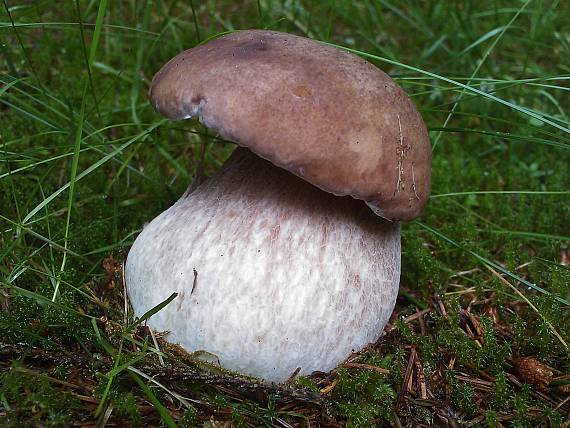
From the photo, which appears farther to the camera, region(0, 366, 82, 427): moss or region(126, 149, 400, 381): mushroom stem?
region(126, 149, 400, 381): mushroom stem

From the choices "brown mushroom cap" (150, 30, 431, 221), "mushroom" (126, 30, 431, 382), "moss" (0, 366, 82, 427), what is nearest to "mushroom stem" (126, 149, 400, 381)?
"mushroom" (126, 30, 431, 382)

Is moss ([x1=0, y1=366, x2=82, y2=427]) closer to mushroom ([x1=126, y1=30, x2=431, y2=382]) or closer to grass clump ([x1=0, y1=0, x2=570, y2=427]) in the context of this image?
grass clump ([x1=0, y1=0, x2=570, y2=427])

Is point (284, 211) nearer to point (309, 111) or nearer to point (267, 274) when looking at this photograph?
point (267, 274)

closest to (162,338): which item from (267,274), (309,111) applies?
(267,274)

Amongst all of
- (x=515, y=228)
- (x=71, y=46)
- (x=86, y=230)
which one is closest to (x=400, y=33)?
(x=515, y=228)

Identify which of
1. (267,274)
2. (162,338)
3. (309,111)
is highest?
(309,111)

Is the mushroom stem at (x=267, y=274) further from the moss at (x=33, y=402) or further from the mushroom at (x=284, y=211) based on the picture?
the moss at (x=33, y=402)
